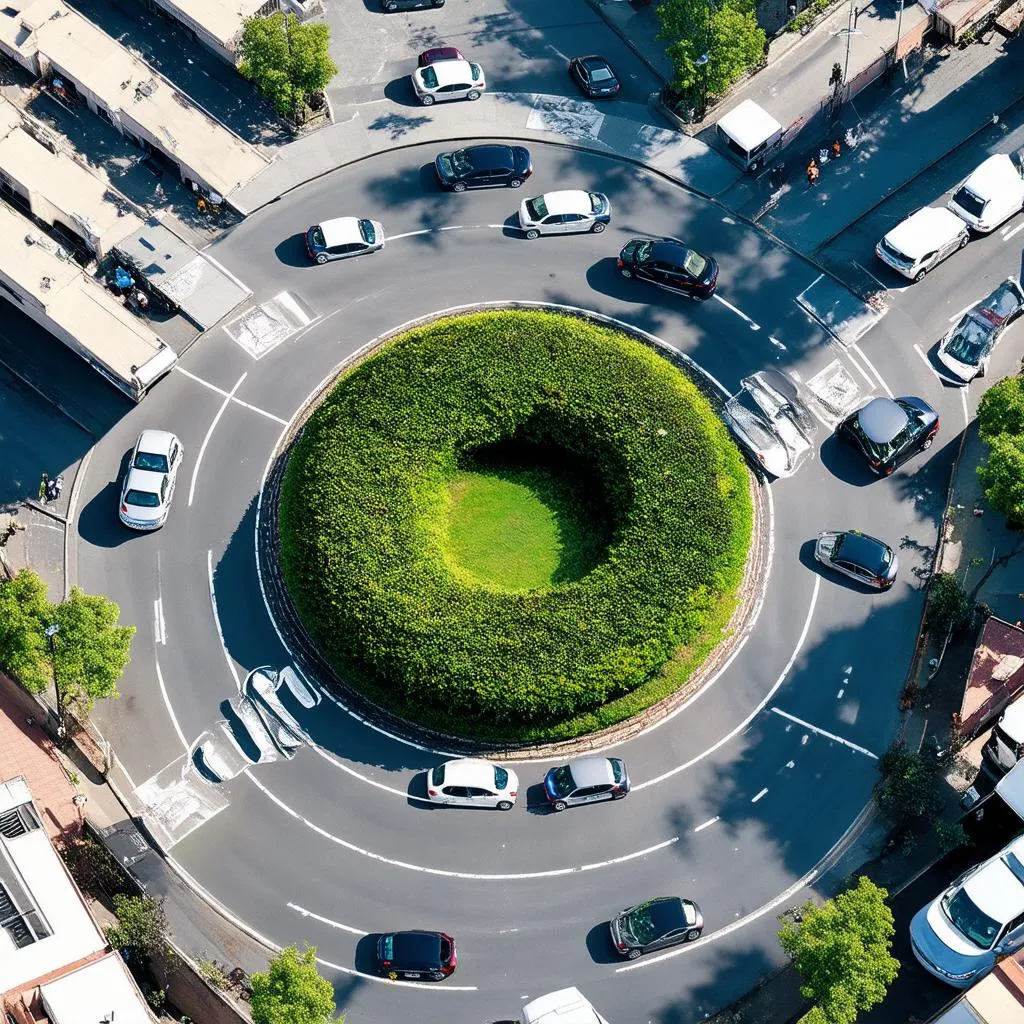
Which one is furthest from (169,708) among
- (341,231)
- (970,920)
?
(970,920)

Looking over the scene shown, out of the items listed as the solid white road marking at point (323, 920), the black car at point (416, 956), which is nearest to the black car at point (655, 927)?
the black car at point (416, 956)

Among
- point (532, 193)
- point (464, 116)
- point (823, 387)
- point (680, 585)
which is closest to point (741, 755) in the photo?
point (680, 585)

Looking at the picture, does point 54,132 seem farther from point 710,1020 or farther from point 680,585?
point 710,1020

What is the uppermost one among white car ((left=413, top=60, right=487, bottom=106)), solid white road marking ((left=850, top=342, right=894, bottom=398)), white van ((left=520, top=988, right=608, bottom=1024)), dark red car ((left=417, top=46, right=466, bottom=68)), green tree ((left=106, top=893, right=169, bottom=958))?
dark red car ((left=417, top=46, right=466, bottom=68))

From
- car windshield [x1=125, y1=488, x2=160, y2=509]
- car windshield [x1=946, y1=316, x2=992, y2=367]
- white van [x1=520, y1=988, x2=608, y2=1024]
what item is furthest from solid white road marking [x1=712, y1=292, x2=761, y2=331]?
white van [x1=520, y1=988, x2=608, y2=1024]

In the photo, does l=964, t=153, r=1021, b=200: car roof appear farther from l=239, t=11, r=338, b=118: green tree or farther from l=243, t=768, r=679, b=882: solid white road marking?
l=243, t=768, r=679, b=882: solid white road marking

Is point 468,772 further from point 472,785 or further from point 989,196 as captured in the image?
point 989,196
